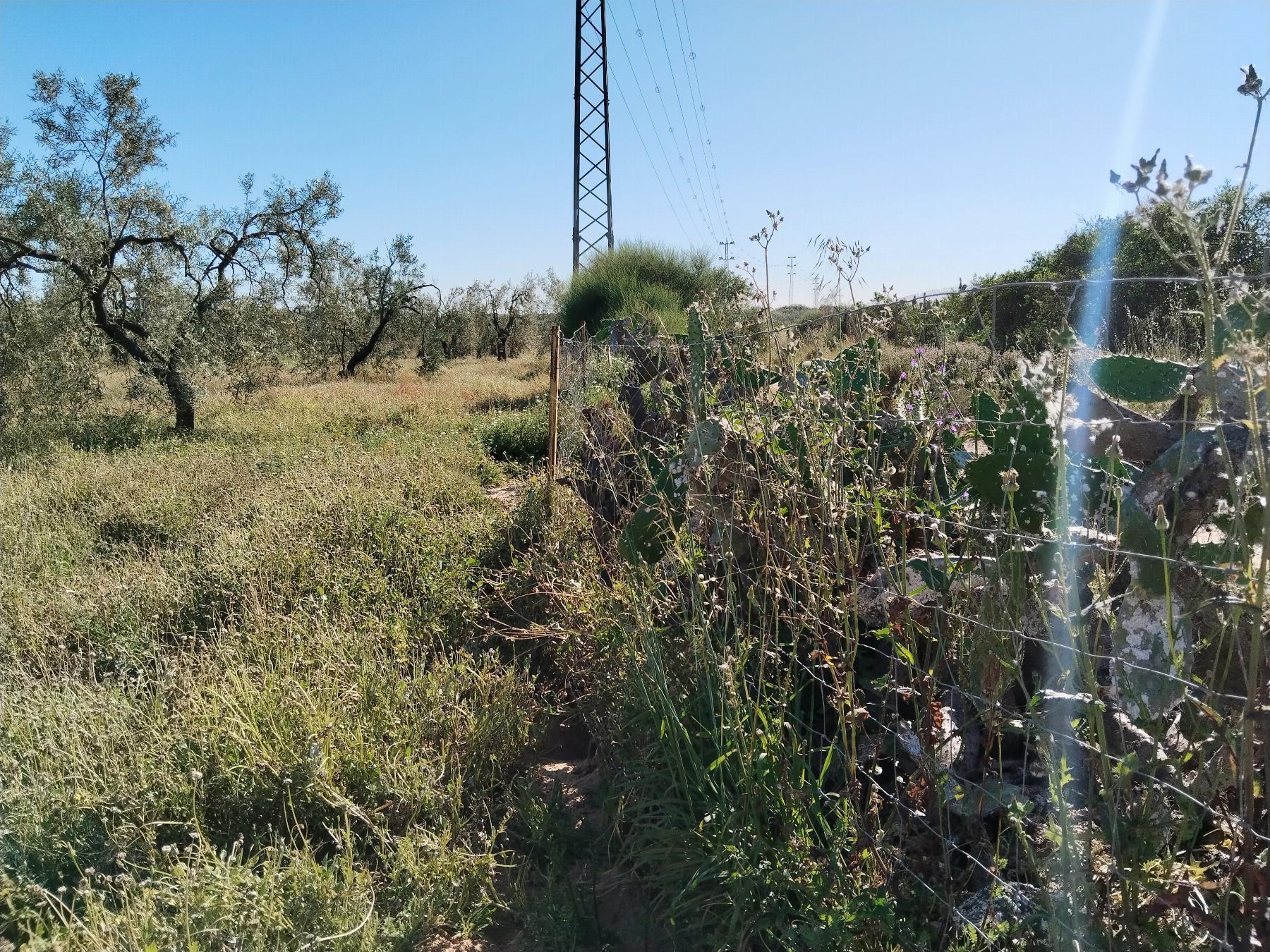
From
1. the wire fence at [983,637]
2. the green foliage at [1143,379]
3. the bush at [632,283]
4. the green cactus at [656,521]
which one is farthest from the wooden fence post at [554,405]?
the bush at [632,283]

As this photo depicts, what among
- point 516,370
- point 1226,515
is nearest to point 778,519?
point 1226,515

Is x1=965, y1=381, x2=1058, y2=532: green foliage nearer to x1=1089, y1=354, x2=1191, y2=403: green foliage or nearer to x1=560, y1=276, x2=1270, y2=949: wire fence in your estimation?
x1=560, y1=276, x2=1270, y2=949: wire fence

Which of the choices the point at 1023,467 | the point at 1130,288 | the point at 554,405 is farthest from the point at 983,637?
the point at 1130,288

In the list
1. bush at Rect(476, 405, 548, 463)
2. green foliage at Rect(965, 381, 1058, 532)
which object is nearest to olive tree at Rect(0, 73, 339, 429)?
bush at Rect(476, 405, 548, 463)

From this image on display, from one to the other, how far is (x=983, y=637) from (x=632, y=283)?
502 inches

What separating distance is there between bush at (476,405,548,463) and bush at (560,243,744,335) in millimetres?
4142

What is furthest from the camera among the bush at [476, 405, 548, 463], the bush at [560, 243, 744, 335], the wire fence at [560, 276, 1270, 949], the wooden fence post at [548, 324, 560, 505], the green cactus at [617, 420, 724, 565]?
the bush at [560, 243, 744, 335]

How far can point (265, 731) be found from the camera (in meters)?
2.74

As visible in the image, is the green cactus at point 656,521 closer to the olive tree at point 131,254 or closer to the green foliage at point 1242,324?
the green foliage at point 1242,324

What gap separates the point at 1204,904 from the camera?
1.26 meters

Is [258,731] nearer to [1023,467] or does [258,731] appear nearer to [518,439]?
[1023,467]

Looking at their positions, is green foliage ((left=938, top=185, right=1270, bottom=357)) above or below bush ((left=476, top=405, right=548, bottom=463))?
above

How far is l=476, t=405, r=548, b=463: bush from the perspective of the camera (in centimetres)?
862

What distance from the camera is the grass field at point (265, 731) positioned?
2076 millimetres
